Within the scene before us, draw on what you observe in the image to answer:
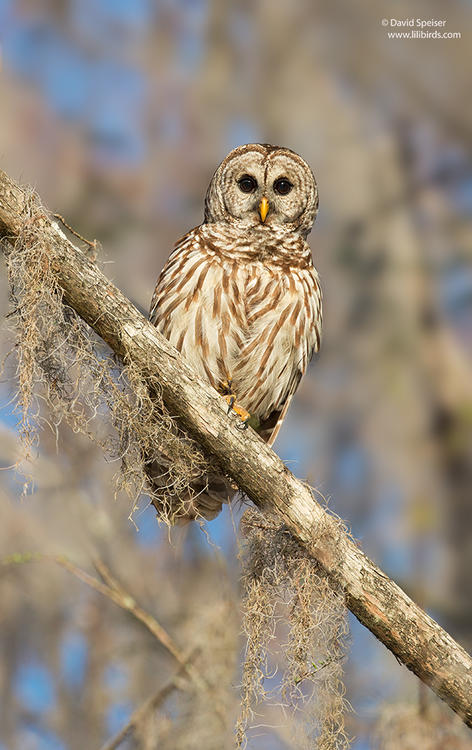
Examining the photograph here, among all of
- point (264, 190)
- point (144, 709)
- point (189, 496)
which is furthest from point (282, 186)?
point (144, 709)

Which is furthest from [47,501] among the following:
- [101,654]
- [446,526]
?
[446,526]

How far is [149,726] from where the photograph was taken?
4750 millimetres

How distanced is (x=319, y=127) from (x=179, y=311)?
6.13 m

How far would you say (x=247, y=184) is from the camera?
18.0 feet

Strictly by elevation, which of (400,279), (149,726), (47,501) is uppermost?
(400,279)

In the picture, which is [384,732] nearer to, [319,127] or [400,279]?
[400,279]

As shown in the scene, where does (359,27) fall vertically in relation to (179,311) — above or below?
above

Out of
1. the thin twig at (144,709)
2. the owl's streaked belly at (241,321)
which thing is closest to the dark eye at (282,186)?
the owl's streaked belly at (241,321)

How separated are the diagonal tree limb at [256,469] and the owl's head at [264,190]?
1628 millimetres

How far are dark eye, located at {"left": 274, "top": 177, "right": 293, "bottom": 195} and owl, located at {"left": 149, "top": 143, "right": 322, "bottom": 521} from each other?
0.19 m

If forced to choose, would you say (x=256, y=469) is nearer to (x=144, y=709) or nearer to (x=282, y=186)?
(x=144, y=709)

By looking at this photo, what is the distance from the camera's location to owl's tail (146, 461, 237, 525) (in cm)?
420

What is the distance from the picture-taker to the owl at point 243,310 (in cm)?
474

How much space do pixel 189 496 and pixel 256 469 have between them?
24.1 inches
